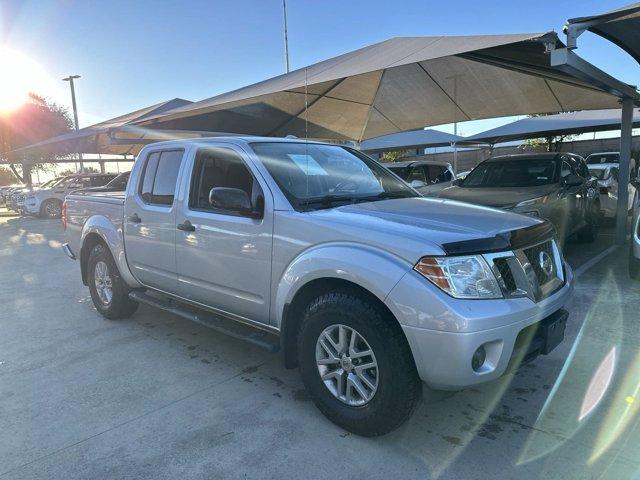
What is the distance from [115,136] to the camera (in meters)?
11.3

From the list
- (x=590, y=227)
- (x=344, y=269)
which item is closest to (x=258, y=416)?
(x=344, y=269)

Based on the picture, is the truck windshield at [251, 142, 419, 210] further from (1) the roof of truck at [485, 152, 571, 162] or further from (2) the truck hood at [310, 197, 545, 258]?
(1) the roof of truck at [485, 152, 571, 162]

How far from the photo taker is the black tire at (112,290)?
512 centimetres

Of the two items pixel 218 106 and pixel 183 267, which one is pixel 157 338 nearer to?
pixel 183 267

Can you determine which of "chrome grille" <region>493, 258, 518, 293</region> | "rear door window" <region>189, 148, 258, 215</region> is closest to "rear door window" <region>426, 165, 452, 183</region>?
"rear door window" <region>189, 148, 258, 215</region>

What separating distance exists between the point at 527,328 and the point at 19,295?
22.1 ft

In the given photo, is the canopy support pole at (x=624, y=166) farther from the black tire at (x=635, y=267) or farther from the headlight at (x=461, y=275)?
the headlight at (x=461, y=275)

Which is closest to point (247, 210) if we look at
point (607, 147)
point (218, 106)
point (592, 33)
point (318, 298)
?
point (318, 298)

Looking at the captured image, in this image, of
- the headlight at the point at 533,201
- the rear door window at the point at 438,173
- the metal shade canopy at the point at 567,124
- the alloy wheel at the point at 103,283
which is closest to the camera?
the alloy wheel at the point at 103,283

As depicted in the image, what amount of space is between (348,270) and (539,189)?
5.18 metres

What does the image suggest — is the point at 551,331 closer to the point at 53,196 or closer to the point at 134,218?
the point at 134,218

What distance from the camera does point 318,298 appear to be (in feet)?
10.1

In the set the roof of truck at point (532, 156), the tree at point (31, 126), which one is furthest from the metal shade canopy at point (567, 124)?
the tree at point (31, 126)

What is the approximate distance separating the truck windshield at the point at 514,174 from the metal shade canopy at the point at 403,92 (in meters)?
1.30
